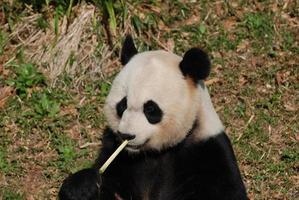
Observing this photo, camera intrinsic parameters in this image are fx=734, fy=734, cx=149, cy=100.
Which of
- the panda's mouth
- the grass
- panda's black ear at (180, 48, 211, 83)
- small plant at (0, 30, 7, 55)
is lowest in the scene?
the grass

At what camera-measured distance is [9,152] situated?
22.3ft

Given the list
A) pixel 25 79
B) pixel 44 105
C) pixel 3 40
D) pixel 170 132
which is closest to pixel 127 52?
pixel 170 132

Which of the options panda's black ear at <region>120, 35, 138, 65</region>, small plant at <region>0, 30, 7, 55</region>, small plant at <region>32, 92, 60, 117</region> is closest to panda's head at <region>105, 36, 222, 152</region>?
panda's black ear at <region>120, 35, 138, 65</region>

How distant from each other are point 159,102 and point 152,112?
0.08 metres

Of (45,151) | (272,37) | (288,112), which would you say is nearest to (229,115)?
(288,112)

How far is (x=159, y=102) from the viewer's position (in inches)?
194

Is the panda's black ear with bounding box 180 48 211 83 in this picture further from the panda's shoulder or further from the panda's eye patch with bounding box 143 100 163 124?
the panda's shoulder

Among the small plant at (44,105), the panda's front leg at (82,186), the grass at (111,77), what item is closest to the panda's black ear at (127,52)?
the panda's front leg at (82,186)

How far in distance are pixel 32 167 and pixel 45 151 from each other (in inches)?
8.9

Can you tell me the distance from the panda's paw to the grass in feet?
4.47

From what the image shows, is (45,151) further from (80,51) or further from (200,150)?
(200,150)

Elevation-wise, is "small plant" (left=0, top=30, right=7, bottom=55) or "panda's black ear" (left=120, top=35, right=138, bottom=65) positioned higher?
"panda's black ear" (left=120, top=35, right=138, bottom=65)

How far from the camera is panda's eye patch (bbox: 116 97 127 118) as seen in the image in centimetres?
497

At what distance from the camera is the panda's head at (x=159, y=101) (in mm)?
4891
